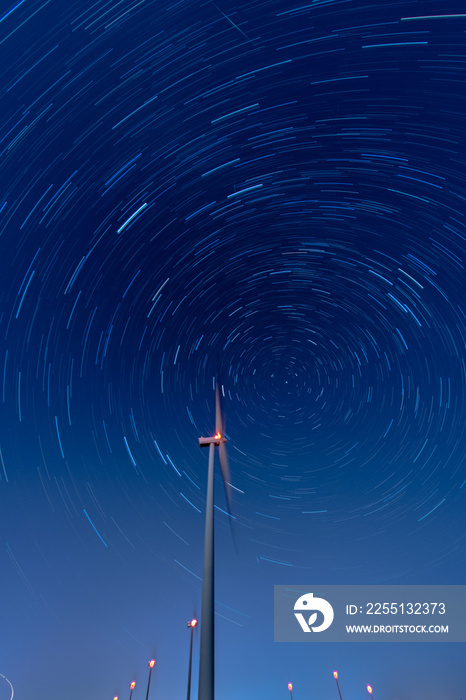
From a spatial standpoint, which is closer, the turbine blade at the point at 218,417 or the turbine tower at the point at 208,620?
the turbine tower at the point at 208,620

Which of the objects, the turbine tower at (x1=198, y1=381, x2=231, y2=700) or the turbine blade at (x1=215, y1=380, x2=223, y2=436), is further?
the turbine blade at (x1=215, y1=380, x2=223, y2=436)

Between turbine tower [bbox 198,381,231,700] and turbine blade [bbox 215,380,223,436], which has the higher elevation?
turbine blade [bbox 215,380,223,436]

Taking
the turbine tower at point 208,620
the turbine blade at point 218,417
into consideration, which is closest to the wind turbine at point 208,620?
the turbine tower at point 208,620

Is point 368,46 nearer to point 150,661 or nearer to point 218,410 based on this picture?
point 218,410

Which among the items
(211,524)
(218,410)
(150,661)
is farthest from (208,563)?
(150,661)

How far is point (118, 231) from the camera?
1599 centimetres

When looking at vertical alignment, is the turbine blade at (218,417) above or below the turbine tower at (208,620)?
A: above

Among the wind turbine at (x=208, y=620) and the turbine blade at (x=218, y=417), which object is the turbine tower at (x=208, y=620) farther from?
the turbine blade at (x=218, y=417)

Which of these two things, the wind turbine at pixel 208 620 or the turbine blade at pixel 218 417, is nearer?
the wind turbine at pixel 208 620

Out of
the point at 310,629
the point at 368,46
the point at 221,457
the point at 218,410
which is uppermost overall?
the point at 368,46

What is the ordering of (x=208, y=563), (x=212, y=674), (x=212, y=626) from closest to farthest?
(x=212, y=674) < (x=212, y=626) < (x=208, y=563)

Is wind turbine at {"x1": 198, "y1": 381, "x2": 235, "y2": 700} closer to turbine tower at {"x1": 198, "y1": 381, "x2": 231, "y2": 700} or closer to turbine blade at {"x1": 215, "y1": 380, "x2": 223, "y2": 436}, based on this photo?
turbine tower at {"x1": 198, "y1": 381, "x2": 231, "y2": 700}

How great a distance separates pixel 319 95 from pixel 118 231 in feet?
33.8

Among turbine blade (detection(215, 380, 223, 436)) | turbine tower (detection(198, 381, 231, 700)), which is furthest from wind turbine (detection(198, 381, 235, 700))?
turbine blade (detection(215, 380, 223, 436))
